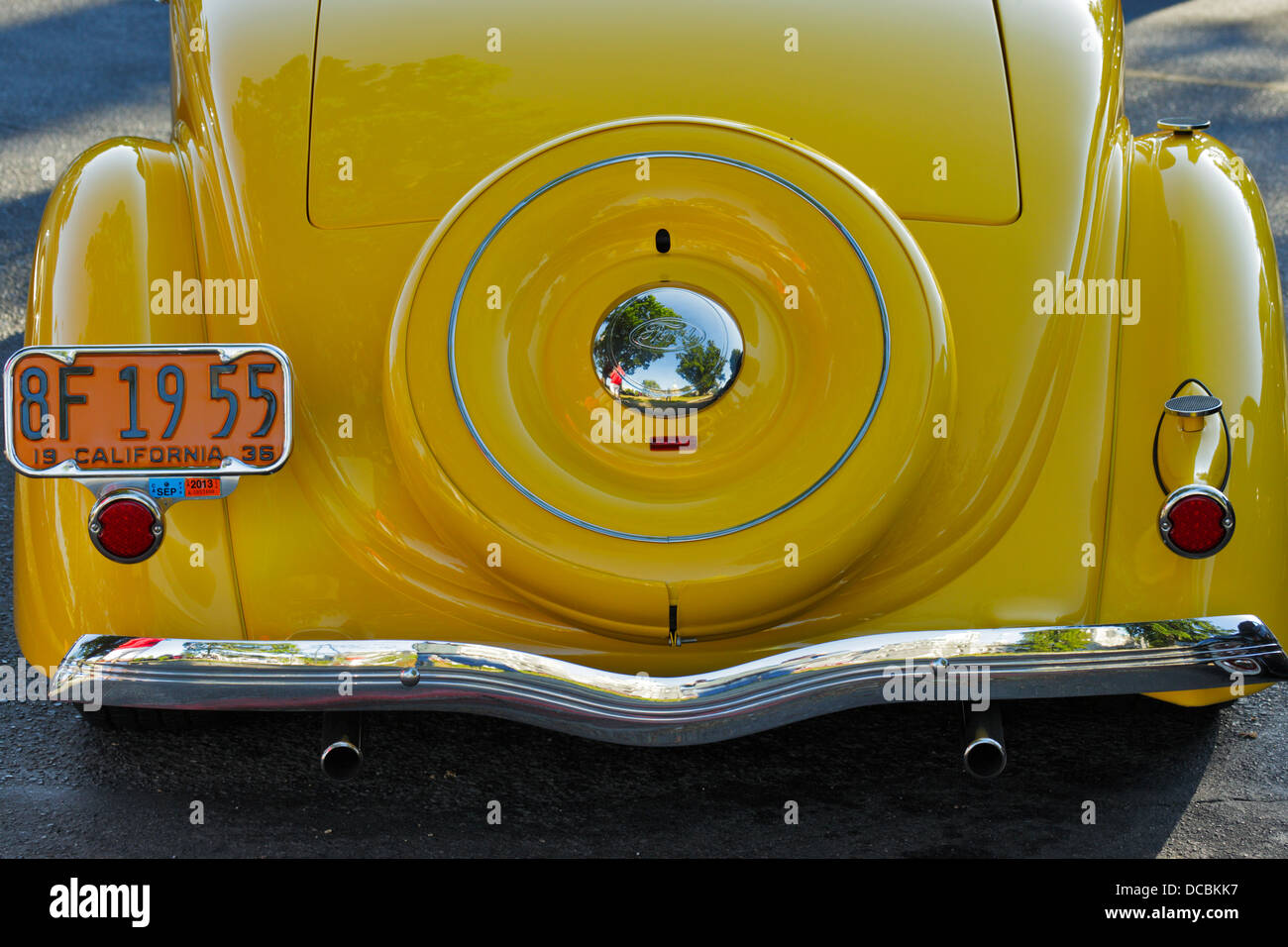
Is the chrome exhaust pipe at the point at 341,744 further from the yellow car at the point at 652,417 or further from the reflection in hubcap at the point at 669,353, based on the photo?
the reflection in hubcap at the point at 669,353

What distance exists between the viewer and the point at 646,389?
7.55 feet

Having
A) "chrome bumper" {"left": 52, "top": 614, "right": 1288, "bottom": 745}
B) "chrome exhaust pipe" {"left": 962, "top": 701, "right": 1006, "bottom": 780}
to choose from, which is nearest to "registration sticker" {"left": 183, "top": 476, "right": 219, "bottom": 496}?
"chrome bumper" {"left": 52, "top": 614, "right": 1288, "bottom": 745}

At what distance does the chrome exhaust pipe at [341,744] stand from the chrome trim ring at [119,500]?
423mm

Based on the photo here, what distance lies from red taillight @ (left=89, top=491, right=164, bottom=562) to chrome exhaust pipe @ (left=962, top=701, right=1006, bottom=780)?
1.43 metres

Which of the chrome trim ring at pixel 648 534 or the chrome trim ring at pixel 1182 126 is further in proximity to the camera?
the chrome trim ring at pixel 1182 126

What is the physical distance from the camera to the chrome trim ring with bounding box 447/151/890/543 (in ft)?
7.31

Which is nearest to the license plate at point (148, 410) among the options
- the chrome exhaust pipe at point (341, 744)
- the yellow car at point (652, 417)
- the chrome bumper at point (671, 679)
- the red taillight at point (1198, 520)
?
the yellow car at point (652, 417)

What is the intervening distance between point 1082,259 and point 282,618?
65.2 inches

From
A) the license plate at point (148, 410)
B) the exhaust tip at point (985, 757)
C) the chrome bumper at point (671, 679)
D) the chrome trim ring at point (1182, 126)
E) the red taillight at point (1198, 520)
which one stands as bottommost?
the exhaust tip at point (985, 757)

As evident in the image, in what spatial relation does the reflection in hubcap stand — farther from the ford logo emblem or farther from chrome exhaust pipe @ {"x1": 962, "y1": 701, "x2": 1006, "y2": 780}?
chrome exhaust pipe @ {"x1": 962, "y1": 701, "x2": 1006, "y2": 780}

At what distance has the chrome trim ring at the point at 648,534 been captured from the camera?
2.23 metres

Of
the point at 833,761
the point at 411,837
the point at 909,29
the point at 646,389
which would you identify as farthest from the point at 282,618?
the point at 909,29

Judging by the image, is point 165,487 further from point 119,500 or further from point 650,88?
point 650,88

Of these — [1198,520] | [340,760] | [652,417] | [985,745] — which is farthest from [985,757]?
[340,760]
